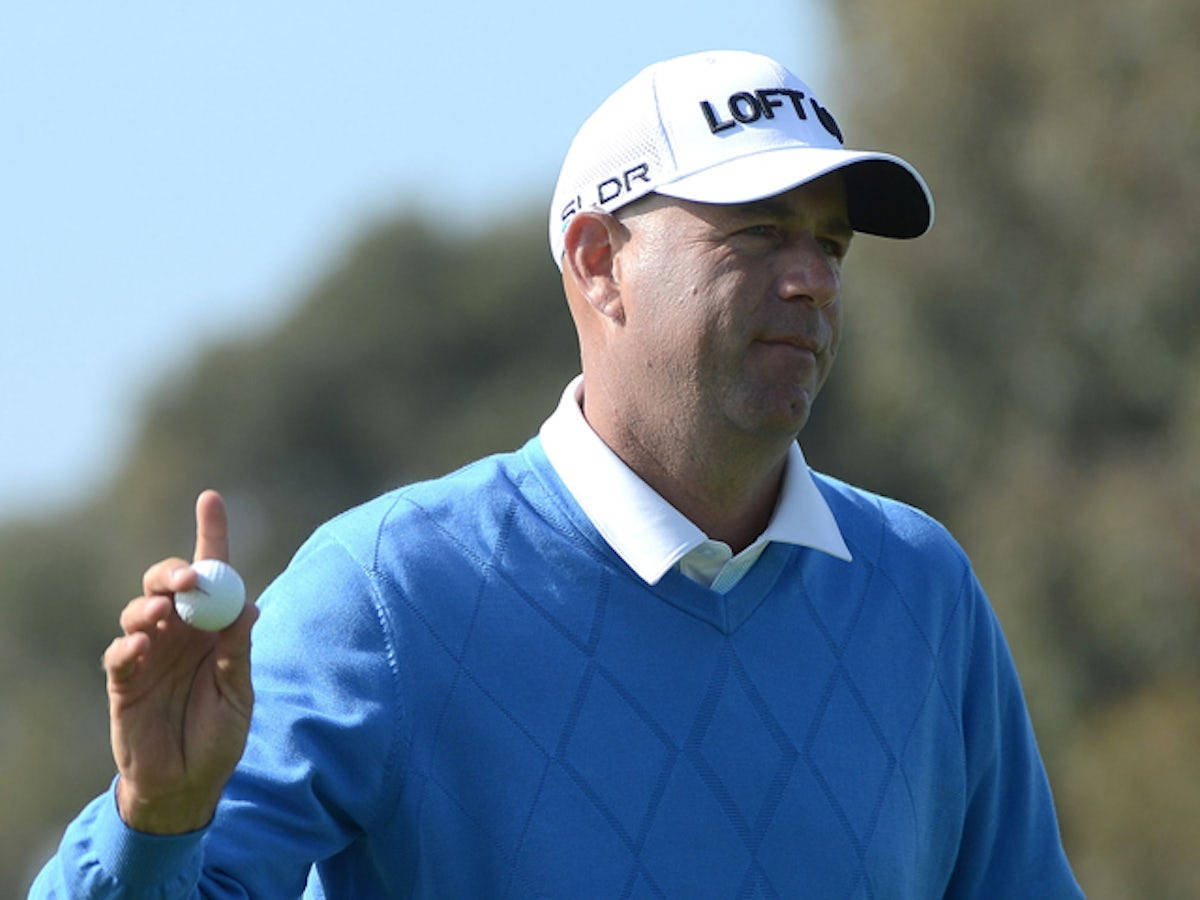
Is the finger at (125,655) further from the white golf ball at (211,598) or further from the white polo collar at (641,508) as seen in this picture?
the white polo collar at (641,508)

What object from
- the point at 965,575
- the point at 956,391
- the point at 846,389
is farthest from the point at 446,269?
the point at 965,575

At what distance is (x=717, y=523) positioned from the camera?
400cm

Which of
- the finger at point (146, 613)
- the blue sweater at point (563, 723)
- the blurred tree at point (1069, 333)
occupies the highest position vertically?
the finger at point (146, 613)

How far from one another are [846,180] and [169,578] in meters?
1.54

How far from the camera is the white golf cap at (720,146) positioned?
12.9 feet

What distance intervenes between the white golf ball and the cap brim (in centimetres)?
120

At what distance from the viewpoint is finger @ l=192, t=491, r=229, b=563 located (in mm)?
3156

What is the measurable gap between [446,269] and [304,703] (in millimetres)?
32277

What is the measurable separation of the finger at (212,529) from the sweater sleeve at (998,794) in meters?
1.54

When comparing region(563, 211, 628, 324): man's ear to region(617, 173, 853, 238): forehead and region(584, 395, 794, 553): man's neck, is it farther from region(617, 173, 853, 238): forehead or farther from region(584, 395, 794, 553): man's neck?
region(584, 395, 794, 553): man's neck

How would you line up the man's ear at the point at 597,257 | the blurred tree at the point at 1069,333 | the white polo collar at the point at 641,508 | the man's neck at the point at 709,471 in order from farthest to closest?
the blurred tree at the point at 1069,333 → the man's ear at the point at 597,257 → the man's neck at the point at 709,471 → the white polo collar at the point at 641,508

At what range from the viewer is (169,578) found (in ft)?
10.0

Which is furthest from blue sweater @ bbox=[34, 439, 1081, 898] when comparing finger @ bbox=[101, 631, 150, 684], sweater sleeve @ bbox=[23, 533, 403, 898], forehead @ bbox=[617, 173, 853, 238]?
forehead @ bbox=[617, 173, 853, 238]

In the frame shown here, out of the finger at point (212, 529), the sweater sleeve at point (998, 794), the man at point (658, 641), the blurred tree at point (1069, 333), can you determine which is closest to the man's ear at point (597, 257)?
the man at point (658, 641)
